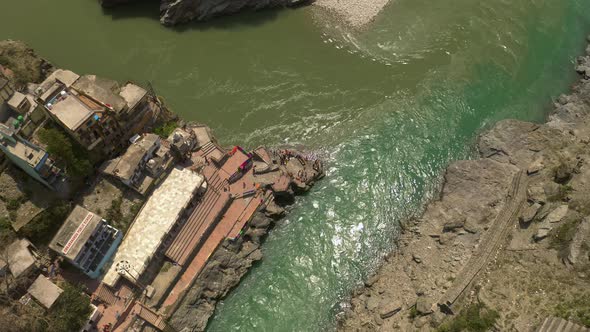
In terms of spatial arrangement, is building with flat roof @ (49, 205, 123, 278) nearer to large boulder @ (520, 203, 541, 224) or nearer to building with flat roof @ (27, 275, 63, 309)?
building with flat roof @ (27, 275, 63, 309)

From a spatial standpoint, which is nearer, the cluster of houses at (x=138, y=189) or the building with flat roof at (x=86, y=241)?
the building with flat roof at (x=86, y=241)

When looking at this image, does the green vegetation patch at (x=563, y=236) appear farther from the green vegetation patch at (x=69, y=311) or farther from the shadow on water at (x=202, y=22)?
the green vegetation patch at (x=69, y=311)

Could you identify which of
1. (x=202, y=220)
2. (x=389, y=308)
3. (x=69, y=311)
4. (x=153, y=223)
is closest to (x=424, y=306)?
(x=389, y=308)

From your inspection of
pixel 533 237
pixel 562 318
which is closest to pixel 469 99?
pixel 533 237

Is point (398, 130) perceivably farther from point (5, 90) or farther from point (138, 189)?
point (5, 90)

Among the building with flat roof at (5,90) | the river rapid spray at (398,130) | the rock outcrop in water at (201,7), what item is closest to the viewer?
the building with flat roof at (5,90)

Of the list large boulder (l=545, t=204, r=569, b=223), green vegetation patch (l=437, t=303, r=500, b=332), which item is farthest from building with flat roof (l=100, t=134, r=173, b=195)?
large boulder (l=545, t=204, r=569, b=223)

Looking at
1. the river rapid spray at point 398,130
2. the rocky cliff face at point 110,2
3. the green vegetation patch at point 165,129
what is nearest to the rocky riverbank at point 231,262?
the river rapid spray at point 398,130

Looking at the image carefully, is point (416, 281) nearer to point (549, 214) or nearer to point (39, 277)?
point (549, 214)
